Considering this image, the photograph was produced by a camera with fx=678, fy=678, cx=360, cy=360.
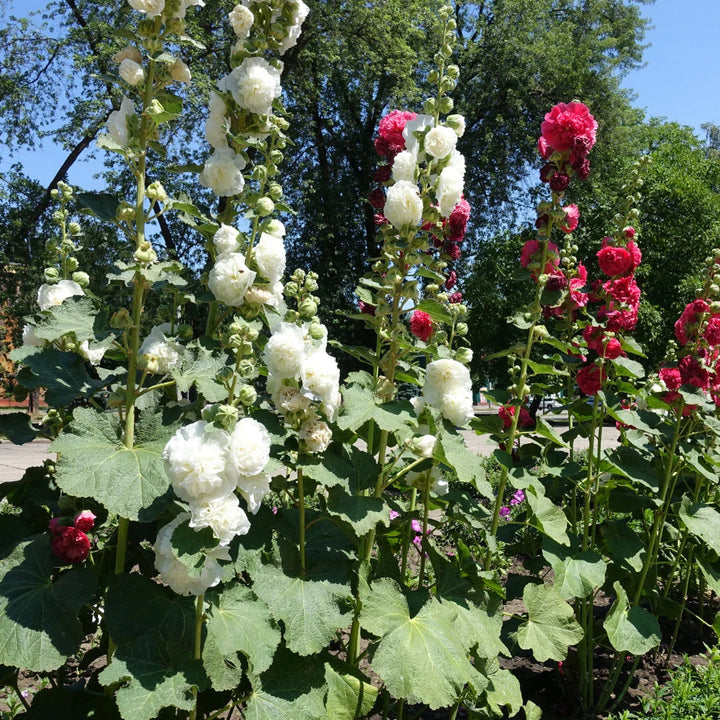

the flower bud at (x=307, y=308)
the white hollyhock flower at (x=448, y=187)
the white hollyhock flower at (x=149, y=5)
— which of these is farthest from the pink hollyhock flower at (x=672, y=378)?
the white hollyhock flower at (x=149, y=5)

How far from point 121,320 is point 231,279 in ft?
1.09

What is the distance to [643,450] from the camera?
3.00 metres

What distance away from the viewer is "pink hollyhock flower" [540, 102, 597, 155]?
2652mm

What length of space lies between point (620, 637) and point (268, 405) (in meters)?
1.77

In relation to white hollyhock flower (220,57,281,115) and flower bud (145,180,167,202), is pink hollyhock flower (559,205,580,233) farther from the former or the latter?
flower bud (145,180,167,202)

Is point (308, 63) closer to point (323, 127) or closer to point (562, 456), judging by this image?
point (323, 127)

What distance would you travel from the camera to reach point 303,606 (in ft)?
5.67

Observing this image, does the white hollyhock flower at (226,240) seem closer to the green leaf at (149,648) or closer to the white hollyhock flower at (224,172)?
the white hollyhock flower at (224,172)

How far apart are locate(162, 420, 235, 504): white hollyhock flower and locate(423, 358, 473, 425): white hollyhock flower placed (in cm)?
76

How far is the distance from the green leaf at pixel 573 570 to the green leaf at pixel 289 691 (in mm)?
1145

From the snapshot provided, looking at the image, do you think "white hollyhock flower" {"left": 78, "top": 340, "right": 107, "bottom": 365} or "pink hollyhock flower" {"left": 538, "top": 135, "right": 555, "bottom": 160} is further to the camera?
"pink hollyhock flower" {"left": 538, "top": 135, "right": 555, "bottom": 160}

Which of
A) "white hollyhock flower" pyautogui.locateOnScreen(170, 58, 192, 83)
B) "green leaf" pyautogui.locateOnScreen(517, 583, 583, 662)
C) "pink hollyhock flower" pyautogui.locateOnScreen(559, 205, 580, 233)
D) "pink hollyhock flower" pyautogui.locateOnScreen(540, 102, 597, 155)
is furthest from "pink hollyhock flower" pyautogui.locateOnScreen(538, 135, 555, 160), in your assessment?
"green leaf" pyautogui.locateOnScreen(517, 583, 583, 662)

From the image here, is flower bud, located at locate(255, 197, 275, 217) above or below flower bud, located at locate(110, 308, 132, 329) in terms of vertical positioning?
above

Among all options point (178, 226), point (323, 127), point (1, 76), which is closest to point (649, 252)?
point (323, 127)
